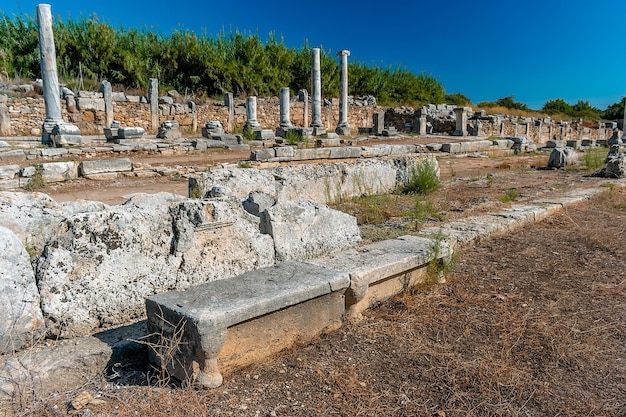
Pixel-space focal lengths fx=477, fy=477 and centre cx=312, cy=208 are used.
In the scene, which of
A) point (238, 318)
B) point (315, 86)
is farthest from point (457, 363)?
point (315, 86)

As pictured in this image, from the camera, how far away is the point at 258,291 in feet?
9.07

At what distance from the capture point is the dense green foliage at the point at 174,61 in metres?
26.2

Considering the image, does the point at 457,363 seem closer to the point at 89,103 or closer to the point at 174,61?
the point at 89,103

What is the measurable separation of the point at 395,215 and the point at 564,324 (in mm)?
2997

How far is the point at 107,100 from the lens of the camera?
23266 mm

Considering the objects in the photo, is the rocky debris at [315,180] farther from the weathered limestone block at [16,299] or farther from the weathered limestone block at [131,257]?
the weathered limestone block at [16,299]

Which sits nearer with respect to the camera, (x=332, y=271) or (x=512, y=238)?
(x=332, y=271)

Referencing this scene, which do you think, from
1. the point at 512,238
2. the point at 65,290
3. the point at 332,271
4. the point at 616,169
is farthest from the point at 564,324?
the point at 616,169

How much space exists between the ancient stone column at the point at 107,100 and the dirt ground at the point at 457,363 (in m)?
22.5

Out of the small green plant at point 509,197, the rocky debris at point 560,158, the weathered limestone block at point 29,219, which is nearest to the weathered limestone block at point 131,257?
the weathered limestone block at point 29,219

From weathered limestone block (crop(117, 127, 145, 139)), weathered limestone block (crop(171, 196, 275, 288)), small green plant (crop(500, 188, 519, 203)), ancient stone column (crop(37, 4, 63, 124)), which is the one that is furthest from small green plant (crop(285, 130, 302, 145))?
weathered limestone block (crop(171, 196, 275, 288))

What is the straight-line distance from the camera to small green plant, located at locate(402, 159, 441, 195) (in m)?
8.00

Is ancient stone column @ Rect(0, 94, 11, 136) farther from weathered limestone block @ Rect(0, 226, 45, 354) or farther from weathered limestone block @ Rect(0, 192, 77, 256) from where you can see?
weathered limestone block @ Rect(0, 226, 45, 354)

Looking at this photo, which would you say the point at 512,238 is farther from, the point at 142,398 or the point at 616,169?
the point at 616,169
